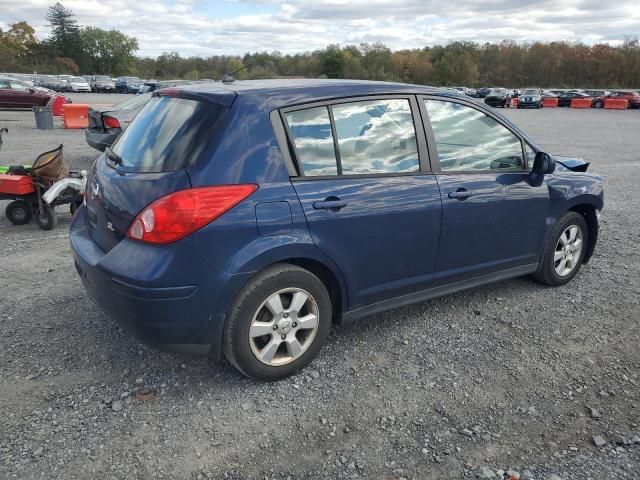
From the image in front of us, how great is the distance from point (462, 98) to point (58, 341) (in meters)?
3.40

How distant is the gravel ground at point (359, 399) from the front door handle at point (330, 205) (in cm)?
106

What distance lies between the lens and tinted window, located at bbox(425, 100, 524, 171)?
3.89m

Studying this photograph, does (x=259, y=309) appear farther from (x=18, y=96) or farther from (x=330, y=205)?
(x=18, y=96)

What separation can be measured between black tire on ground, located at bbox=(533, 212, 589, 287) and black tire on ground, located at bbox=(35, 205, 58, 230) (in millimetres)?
5444

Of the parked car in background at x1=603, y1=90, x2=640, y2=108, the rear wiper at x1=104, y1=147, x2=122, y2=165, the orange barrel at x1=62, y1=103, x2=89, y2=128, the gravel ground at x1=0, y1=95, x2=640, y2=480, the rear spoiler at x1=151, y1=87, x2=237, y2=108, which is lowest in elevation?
the gravel ground at x1=0, y1=95, x2=640, y2=480

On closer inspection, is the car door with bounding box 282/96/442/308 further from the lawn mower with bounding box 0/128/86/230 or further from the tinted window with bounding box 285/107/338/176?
the lawn mower with bounding box 0/128/86/230

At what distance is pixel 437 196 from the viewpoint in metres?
3.75

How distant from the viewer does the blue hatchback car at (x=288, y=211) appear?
2939 mm

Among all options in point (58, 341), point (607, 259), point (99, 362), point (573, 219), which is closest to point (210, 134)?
point (99, 362)

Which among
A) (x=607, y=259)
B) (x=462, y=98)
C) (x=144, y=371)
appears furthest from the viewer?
(x=607, y=259)

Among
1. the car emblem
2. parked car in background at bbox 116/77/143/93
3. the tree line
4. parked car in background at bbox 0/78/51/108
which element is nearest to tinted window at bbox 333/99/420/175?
the car emblem

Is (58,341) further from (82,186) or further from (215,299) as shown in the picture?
(82,186)

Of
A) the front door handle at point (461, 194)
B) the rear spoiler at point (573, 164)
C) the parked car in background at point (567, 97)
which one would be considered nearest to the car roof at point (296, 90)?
the front door handle at point (461, 194)

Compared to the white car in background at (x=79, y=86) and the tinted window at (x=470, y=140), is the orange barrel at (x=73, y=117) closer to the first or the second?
the tinted window at (x=470, y=140)
